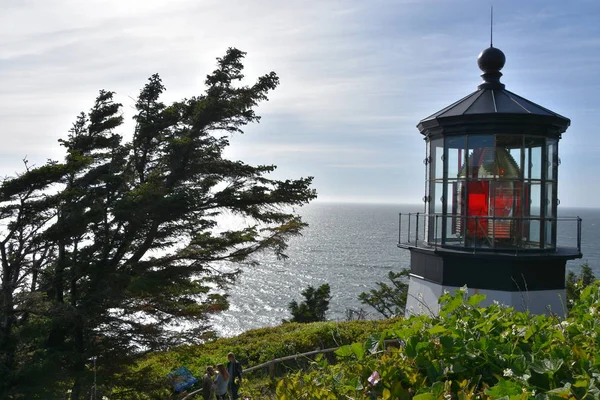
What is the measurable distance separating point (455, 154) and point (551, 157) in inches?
63.0

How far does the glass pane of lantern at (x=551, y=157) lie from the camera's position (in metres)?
8.96

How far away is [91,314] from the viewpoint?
10.3m

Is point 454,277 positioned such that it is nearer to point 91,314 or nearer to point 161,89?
point 91,314

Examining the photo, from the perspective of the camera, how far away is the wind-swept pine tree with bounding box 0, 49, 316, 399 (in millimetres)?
9852

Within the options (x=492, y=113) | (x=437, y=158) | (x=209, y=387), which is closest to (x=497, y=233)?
(x=437, y=158)

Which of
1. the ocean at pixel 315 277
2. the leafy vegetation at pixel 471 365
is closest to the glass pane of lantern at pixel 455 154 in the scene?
the leafy vegetation at pixel 471 365

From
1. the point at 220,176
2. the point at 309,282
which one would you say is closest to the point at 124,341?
the point at 220,176

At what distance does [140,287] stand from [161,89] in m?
5.05

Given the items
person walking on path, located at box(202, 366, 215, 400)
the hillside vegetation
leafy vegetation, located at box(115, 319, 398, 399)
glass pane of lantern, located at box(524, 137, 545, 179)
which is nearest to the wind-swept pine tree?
leafy vegetation, located at box(115, 319, 398, 399)

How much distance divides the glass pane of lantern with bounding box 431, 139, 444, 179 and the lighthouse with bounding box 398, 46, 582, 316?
16 mm

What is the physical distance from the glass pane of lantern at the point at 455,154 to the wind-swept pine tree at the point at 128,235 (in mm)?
4472

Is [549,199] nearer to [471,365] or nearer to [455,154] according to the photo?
[455,154]

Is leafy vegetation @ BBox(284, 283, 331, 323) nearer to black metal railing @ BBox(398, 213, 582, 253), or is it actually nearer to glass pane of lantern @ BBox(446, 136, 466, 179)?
black metal railing @ BBox(398, 213, 582, 253)

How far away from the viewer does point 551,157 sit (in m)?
9.03
